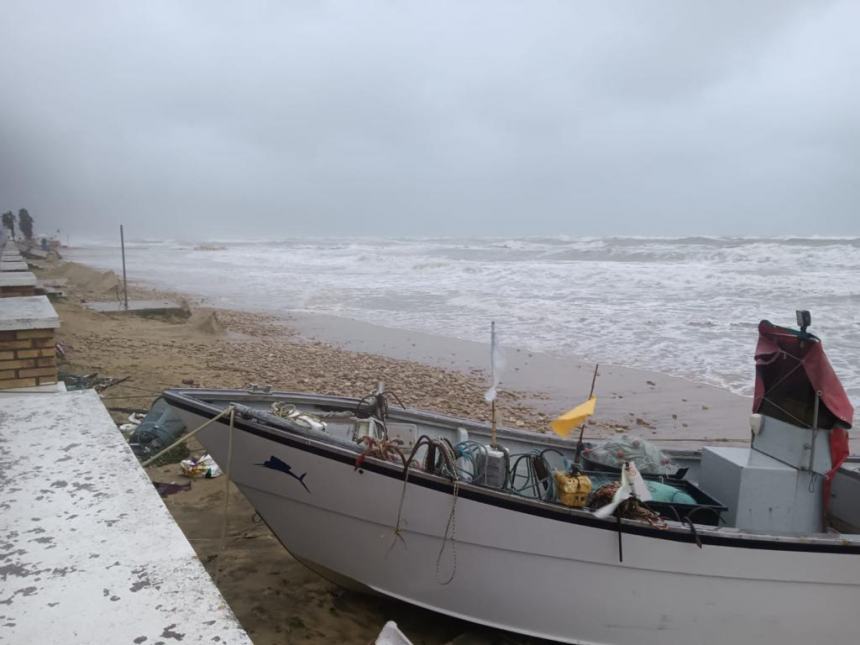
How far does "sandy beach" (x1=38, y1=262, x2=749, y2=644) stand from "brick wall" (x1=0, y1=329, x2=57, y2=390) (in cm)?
179

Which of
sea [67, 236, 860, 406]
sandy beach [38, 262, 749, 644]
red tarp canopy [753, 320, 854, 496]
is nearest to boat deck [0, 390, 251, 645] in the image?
sandy beach [38, 262, 749, 644]

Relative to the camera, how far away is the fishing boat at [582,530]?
12.7 ft

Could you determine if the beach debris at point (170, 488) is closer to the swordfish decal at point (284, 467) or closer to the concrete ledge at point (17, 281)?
the swordfish decal at point (284, 467)

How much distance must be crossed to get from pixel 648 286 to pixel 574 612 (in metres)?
23.7

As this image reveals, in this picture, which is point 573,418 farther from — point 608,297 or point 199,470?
point 608,297

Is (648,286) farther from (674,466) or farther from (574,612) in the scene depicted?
(574,612)

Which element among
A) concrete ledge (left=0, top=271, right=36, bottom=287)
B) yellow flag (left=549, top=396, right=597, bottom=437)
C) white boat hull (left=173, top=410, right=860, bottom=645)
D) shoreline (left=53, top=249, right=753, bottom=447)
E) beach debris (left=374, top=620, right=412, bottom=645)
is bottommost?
shoreline (left=53, top=249, right=753, bottom=447)

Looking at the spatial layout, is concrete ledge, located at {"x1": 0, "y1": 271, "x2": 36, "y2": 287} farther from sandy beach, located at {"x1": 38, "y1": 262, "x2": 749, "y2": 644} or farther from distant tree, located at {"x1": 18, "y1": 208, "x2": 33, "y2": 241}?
distant tree, located at {"x1": 18, "y1": 208, "x2": 33, "y2": 241}

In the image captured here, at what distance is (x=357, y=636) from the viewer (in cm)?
427

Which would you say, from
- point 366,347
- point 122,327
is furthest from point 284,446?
point 122,327

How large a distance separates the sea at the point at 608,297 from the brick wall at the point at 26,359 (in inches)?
441

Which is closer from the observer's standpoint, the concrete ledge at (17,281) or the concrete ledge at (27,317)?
the concrete ledge at (27,317)

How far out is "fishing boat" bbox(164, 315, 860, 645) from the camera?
3.86 m

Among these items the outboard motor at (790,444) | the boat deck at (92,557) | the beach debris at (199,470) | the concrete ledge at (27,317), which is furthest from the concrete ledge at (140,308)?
the outboard motor at (790,444)
